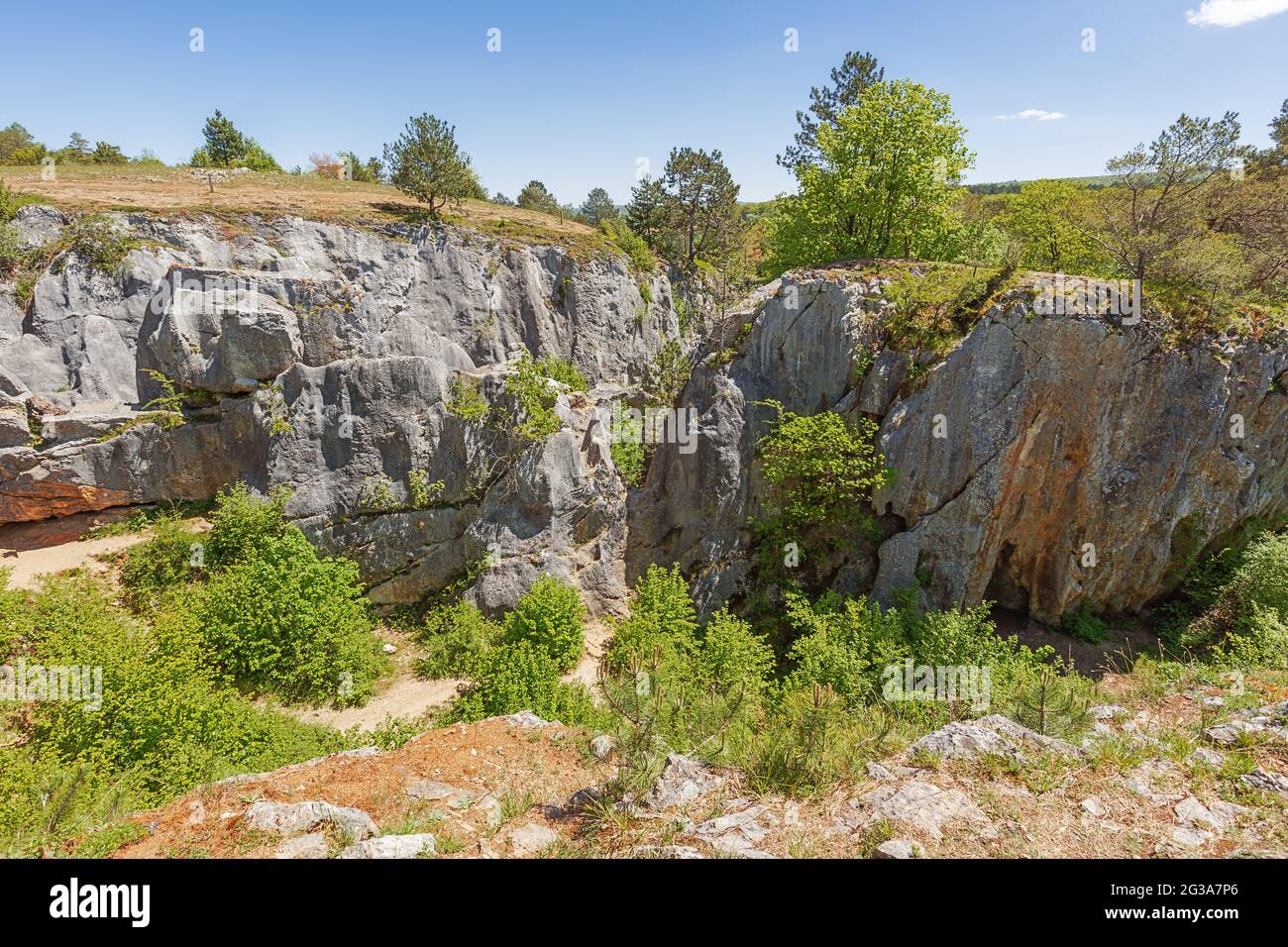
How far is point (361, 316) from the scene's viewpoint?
21.3m

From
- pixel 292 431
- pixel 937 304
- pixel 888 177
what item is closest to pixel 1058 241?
pixel 888 177

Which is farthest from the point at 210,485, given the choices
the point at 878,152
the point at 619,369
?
the point at 878,152

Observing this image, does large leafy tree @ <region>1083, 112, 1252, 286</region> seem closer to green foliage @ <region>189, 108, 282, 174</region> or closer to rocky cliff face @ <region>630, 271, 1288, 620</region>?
rocky cliff face @ <region>630, 271, 1288, 620</region>

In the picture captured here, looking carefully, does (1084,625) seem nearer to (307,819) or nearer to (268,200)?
(307,819)

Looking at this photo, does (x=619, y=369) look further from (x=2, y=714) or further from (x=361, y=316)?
(x=2, y=714)

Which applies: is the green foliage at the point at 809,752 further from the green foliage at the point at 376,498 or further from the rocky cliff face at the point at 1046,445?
the green foliage at the point at 376,498

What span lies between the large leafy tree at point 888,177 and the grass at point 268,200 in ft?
52.7

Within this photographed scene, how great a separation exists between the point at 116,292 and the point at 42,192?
909 cm

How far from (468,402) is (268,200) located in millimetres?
20034

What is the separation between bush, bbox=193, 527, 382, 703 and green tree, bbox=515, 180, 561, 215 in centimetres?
3970

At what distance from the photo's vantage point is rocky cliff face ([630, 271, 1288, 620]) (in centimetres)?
1219

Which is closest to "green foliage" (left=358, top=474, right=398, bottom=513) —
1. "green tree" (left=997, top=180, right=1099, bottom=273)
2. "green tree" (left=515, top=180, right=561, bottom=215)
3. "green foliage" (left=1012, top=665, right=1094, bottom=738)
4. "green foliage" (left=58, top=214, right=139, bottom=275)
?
"green foliage" (left=58, top=214, right=139, bottom=275)
